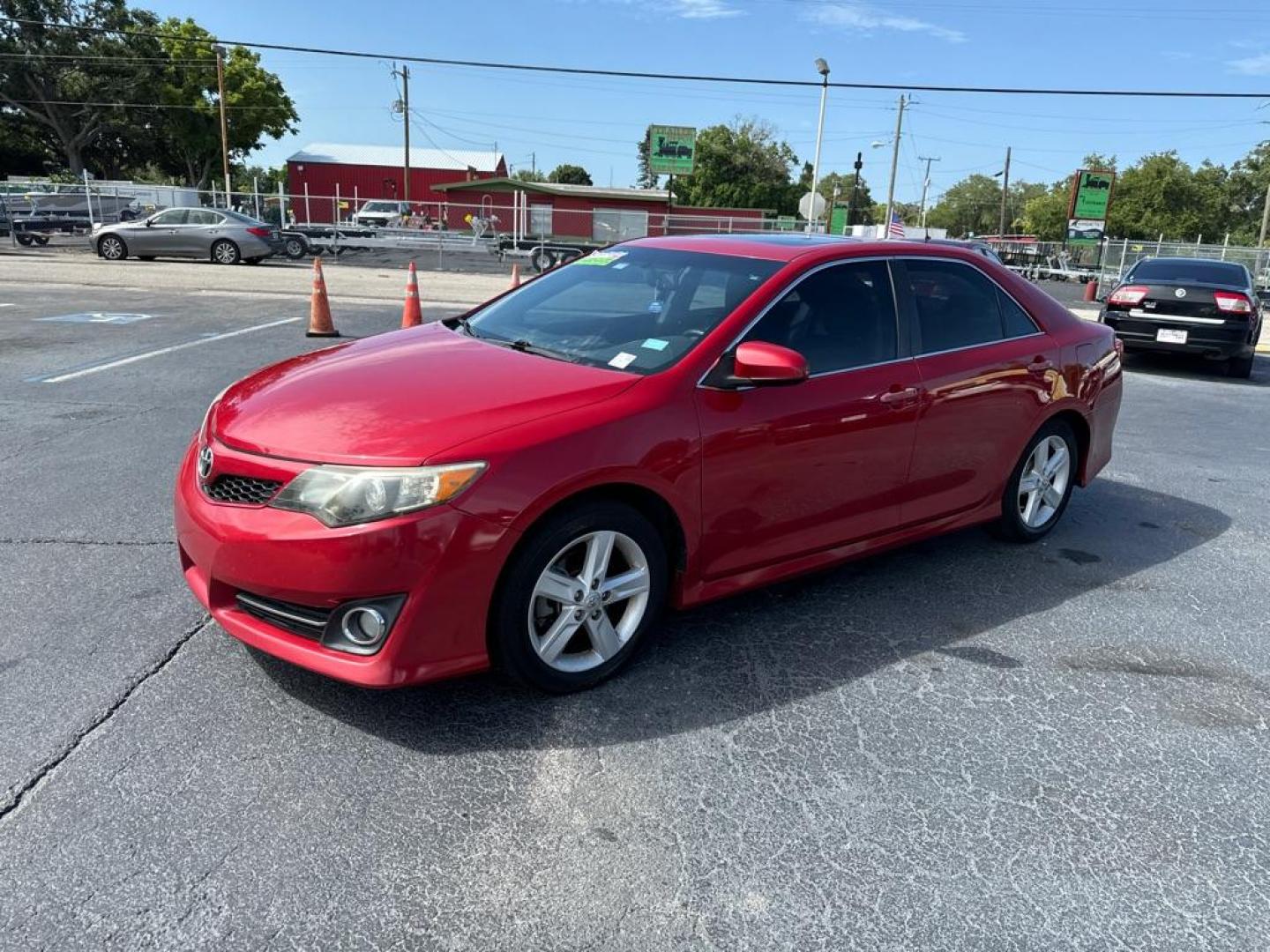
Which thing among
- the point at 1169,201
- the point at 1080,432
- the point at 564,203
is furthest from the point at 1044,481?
the point at 1169,201

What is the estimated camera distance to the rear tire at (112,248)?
2266 centimetres

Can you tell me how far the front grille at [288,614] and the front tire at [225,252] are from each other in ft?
74.7

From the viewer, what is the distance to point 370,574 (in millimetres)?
2705

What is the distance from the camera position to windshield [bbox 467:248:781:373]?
359 cm

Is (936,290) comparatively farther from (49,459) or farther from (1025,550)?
(49,459)

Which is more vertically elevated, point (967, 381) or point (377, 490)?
point (967, 381)

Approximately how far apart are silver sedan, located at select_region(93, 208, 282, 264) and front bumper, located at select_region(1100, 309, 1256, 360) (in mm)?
19903

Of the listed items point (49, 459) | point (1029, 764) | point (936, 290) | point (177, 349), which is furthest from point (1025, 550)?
point (177, 349)

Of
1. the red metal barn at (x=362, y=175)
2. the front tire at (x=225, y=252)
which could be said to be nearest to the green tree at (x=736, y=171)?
the red metal barn at (x=362, y=175)

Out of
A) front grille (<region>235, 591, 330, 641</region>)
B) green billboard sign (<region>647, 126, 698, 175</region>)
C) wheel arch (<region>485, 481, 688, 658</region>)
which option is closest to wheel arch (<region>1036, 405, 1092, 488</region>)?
wheel arch (<region>485, 481, 688, 658</region>)

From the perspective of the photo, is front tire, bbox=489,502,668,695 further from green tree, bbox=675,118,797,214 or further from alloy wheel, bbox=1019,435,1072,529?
green tree, bbox=675,118,797,214

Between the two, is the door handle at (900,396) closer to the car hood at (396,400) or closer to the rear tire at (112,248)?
the car hood at (396,400)

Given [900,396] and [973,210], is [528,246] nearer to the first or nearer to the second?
[900,396]

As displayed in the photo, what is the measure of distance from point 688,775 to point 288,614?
133cm
